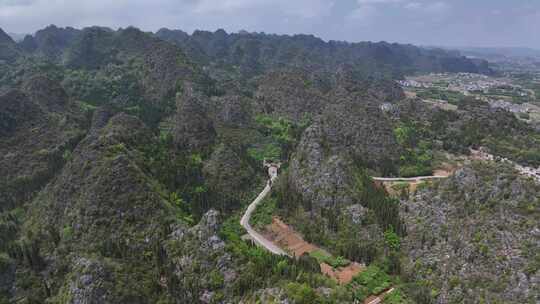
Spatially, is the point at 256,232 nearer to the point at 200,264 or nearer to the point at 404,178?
the point at 200,264

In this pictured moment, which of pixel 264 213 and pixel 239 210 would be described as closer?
pixel 264 213

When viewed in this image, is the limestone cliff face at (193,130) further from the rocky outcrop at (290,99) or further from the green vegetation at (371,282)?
→ the green vegetation at (371,282)

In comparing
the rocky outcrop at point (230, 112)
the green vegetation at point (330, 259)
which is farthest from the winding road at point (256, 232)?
the rocky outcrop at point (230, 112)

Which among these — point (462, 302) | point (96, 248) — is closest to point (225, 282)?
point (96, 248)

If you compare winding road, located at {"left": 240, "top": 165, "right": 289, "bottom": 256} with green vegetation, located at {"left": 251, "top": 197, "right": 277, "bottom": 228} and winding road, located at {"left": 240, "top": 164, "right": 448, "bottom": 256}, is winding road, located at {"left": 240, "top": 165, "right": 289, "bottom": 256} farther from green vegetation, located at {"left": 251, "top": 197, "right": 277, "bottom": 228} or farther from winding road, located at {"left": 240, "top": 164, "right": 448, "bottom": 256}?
green vegetation, located at {"left": 251, "top": 197, "right": 277, "bottom": 228}

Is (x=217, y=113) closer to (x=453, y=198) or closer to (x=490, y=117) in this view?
(x=453, y=198)

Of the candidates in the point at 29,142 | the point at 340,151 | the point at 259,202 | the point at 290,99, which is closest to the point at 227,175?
the point at 259,202

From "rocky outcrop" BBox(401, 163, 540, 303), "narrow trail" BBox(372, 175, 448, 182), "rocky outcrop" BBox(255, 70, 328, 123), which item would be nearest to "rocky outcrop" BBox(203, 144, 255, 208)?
"narrow trail" BBox(372, 175, 448, 182)
